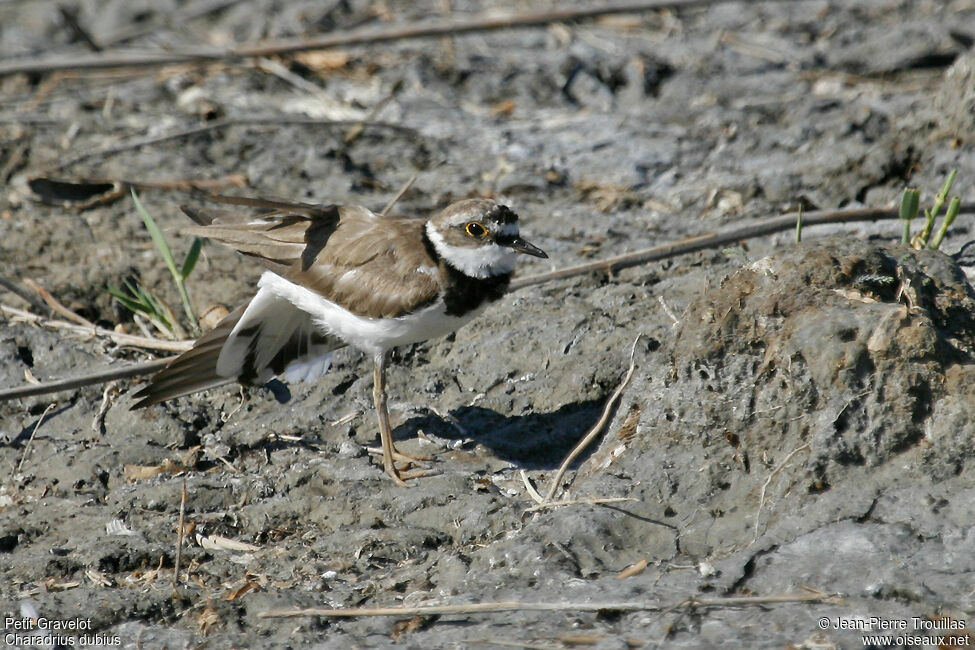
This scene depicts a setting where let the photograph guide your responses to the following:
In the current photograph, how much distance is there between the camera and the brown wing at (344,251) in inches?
192

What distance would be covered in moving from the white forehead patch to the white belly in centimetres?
19

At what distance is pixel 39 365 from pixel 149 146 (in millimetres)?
2658

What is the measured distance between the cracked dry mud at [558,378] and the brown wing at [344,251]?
2.27 feet

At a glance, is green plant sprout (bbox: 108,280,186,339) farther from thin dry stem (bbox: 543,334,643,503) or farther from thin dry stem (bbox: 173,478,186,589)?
thin dry stem (bbox: 543,334,643,503)

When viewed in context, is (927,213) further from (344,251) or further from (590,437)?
(344,251)

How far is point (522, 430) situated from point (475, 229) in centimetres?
94

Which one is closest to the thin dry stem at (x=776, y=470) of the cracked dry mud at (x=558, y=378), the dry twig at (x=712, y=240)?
the cracked dry mud at (x=558, y=378)

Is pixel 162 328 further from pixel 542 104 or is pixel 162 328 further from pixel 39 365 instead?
pixel 542 104

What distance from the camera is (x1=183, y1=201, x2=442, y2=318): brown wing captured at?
16.0 ft

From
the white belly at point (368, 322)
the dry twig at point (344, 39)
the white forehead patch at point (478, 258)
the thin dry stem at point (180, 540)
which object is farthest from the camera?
the dry twig at point (344, 39)

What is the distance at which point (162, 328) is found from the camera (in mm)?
5914

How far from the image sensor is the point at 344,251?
5074mm

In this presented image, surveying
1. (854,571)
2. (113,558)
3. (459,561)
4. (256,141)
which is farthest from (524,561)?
(256,141)

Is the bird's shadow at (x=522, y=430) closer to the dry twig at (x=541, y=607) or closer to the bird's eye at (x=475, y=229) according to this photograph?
the bird's eye at (x=475, y=229)
